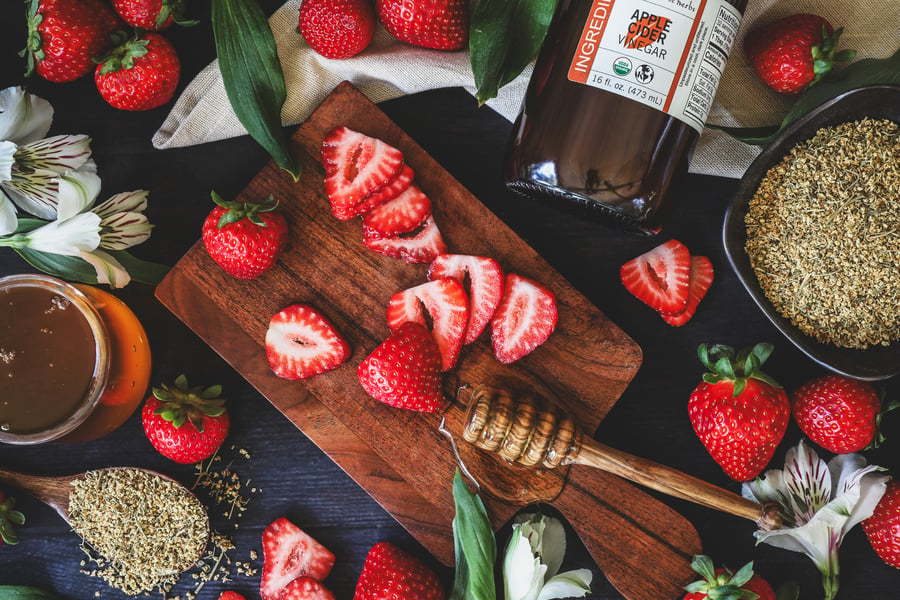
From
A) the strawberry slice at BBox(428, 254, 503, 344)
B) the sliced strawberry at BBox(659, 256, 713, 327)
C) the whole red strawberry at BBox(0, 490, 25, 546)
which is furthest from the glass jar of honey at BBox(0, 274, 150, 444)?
the sliced strawberry at BBox(659, 256, 713, 327)

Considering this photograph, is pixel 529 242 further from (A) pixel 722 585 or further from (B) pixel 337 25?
(A) pixel 722 585

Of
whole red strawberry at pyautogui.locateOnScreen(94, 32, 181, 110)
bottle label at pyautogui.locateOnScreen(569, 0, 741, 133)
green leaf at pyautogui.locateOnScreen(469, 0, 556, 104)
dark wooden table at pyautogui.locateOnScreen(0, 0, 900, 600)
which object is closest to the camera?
bottle label at pyautogui.locateOnScreen(569, 0, 741, 133)

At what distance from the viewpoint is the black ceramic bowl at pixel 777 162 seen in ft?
3.45

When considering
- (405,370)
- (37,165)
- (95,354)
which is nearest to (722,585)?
(405,370)

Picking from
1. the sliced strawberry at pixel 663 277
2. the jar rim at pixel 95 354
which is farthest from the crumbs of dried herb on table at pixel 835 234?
the jar rim at pixel 95 354

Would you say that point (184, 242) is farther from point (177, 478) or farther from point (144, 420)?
point (177, 478)

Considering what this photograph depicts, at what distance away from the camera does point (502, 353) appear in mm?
1155

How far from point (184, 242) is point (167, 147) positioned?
0.55ft

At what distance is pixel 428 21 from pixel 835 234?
0.71 m

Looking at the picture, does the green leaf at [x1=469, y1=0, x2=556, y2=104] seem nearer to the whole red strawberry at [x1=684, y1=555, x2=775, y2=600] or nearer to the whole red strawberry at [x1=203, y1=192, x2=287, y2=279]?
the whole red strawberry at [x1=203, y1=192, x2=287, y2=279]

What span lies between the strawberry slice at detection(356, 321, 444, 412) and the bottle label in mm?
454

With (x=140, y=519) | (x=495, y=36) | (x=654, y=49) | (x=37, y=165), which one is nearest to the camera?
(x=654, y=49)

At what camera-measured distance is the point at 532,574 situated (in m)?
1.12

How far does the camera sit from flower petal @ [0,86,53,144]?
3.66 feet
